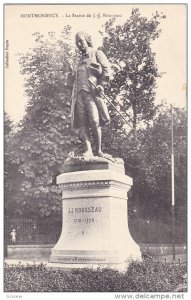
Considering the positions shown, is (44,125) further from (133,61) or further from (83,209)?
(83,209)

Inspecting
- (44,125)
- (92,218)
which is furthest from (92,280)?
(44,125)

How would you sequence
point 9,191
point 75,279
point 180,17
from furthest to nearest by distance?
point 9,191 < point 180,17 < point 75,279

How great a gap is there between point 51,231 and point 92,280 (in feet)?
37.8

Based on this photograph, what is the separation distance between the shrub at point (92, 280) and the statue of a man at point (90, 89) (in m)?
2.36

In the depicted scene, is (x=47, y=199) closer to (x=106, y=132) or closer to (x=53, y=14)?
(x=106, y=132)

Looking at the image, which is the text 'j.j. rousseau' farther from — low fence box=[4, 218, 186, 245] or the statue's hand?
low fence box=[4, 218, 186, 245]

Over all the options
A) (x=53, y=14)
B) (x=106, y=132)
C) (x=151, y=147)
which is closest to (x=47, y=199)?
(x=106, y=132)

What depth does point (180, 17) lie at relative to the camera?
452 inches

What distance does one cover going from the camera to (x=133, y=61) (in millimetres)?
21234

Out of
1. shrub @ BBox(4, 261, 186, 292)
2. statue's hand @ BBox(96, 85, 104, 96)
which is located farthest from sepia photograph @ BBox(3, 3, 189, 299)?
shrub @ BBox(4, 261, 186, 292)

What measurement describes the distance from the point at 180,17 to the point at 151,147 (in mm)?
10590

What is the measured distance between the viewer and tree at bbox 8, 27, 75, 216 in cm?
A: 1906

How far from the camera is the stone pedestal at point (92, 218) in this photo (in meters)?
9.77

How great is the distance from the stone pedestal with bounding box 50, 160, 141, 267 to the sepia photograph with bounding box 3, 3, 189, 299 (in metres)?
0.08
